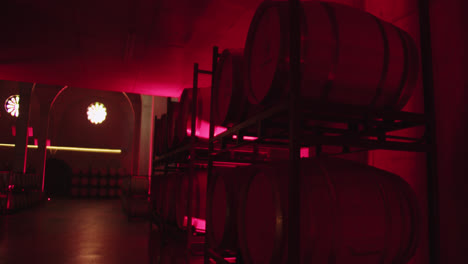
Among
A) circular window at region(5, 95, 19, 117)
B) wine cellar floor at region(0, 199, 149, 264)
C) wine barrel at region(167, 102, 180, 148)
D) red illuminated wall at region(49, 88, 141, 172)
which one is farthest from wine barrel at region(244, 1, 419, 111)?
circular window at region(5, 95, 19, 117)

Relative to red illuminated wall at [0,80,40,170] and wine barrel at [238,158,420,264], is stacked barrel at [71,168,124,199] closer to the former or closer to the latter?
red illuminated wall at [0,80,40,170]

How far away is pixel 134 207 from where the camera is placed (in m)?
8.73

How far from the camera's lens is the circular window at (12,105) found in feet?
63.0

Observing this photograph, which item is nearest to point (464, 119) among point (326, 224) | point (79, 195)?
point (326, 224)

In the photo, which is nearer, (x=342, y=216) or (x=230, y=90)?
(x=342, y=216)

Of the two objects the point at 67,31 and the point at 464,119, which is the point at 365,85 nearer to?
the point at 464,119

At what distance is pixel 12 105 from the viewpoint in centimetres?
1942

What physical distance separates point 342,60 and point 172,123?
3918 mm

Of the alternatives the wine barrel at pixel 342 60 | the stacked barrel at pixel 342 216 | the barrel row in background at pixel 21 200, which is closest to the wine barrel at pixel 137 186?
the barrel row in background at pixel 21 200

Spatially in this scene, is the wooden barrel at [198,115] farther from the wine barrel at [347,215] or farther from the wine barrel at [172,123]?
the wine barrel at [347,215]

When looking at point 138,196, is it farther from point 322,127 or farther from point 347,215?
point 347,215

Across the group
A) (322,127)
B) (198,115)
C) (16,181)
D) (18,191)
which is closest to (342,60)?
(322,127)

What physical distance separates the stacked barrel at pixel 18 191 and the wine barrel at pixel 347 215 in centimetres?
1021

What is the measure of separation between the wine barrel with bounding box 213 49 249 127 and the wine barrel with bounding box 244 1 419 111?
671mm
